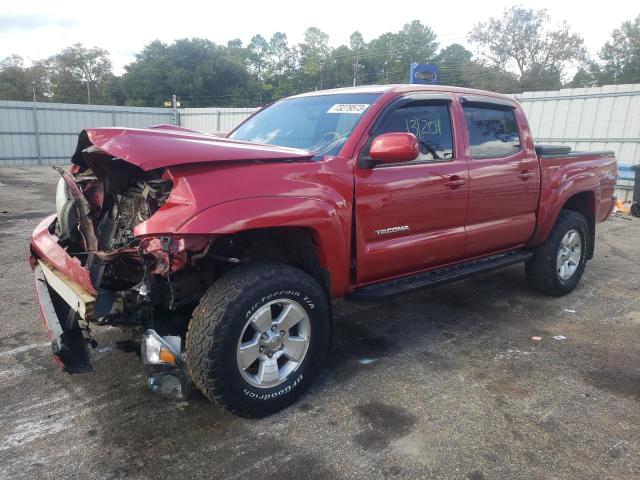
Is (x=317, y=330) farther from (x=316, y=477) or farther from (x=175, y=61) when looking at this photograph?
(x=175, y=61)

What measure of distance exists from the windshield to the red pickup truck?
2 cm

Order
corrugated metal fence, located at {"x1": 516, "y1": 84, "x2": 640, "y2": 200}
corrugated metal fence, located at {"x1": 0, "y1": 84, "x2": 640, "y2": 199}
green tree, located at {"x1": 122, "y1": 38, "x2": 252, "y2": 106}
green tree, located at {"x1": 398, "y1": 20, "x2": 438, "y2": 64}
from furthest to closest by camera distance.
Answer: green tree, located at {"x1": 398, "y1": 20, "x2": 438, "y2": 64}
green tree, located at {"x1": 122, "y1": 38, "x2": 252, "y2": 106}
corrugated metal fence, located at {"x1": 0, "y1": 84, "x2": 640, "y2": 199}
corrugated metal fence, located at {"x1": 516, "y1": 84, "x2": 640, "y2": 200}

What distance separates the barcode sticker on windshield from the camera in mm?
3430

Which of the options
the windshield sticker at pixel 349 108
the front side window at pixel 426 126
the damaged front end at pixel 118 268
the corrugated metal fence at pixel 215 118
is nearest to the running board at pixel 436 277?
the front side window at pixel 426 126

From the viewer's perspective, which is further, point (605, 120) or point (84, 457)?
point (605, 120)

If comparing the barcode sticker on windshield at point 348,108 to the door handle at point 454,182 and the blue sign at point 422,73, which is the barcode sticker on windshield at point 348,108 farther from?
the blue sign at point 422,73

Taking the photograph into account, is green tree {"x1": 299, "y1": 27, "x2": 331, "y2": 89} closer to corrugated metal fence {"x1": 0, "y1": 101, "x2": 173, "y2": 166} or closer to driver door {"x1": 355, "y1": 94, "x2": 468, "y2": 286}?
corrugated metal fence {"x1": 0, "y1": 101, "x2": 173, "y2": 166}

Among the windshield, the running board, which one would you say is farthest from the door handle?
the windshield

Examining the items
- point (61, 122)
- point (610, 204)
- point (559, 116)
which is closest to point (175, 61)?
point (61, 122)

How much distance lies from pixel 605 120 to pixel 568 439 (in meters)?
11.4

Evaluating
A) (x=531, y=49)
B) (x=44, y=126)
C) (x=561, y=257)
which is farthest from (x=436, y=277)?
(x=531, y=49)

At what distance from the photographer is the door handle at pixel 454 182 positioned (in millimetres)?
3696

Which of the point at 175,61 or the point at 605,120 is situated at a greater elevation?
the point at 175,61

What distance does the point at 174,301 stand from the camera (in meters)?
2.74
